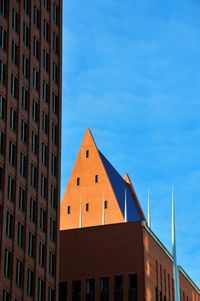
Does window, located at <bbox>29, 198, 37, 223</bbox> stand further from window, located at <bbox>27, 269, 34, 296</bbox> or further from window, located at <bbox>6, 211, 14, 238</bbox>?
window, located at <bbox>27, 269, 34, 296</bbox>

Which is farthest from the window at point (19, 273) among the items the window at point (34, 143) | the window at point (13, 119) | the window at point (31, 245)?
the window at point (13, 119)

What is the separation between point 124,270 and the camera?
105625mm

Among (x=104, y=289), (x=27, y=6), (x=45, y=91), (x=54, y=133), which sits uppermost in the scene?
(x=27, y=6)

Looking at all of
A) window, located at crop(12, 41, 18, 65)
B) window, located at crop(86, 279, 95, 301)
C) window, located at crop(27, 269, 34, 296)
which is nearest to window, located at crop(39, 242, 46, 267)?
window, located at crop(27, 269, 34, 296)

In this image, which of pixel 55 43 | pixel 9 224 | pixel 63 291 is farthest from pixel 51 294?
pixel 55 43

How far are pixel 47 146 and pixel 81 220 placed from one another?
33.4 meters

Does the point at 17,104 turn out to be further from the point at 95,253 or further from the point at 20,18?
the point at 95,253

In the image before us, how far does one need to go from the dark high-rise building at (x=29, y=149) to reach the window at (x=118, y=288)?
13560 mm

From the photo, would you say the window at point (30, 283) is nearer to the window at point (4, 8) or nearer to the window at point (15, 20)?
the window at point (15, 20)

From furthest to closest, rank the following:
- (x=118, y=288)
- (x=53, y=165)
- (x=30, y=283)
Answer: (x=118, y=288), (x=53, y=165), (x=30, y=283)

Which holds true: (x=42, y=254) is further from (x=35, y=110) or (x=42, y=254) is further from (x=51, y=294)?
(x=35, y=110)

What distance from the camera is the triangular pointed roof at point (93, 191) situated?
129m

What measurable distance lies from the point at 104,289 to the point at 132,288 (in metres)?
3.91

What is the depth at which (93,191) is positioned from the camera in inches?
5167
